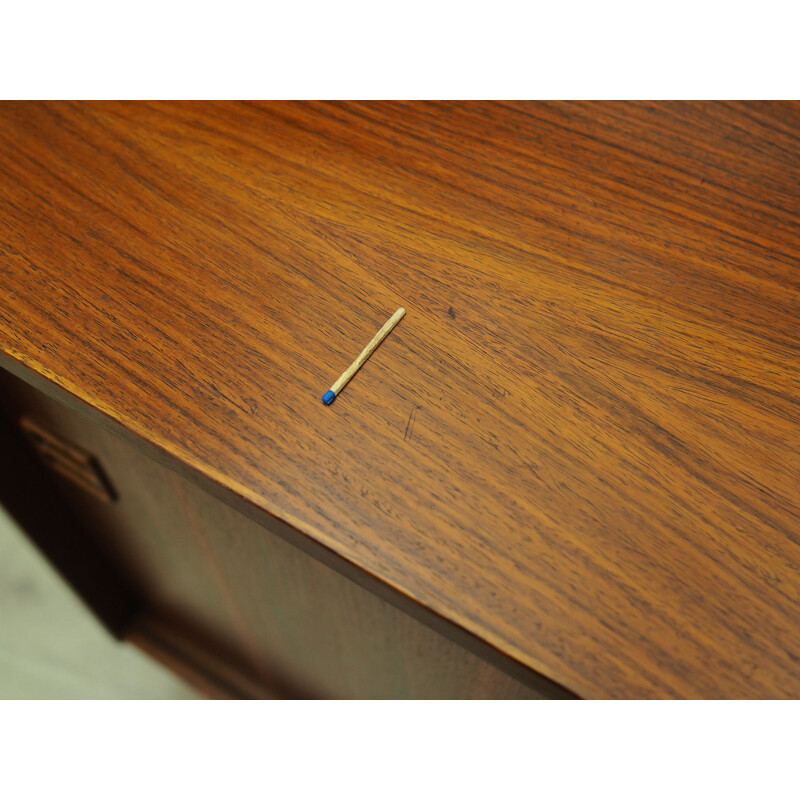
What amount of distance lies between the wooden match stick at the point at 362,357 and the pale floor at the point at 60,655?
890mm

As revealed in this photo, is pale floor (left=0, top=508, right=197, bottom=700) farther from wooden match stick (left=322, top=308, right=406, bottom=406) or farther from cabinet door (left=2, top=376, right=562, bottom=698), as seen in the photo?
wooden match stick (left=322, top=308, right=406, bottom=406)

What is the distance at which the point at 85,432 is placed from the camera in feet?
2.54

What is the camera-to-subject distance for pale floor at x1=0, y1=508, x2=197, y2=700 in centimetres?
124

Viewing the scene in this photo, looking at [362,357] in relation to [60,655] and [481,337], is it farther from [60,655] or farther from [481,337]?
[60,655]

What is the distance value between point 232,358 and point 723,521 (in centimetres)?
36

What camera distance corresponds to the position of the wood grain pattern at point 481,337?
457mm

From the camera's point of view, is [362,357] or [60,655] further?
[60,655]

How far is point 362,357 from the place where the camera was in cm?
54

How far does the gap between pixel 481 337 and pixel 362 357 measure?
0.09 meters

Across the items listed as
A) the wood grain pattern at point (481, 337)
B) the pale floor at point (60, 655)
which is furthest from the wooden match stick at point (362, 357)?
the pale floor at point (60, 655)

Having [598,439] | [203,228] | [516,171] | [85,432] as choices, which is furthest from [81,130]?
[598,439]

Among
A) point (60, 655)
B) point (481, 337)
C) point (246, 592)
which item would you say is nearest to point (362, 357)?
point (481, 337)

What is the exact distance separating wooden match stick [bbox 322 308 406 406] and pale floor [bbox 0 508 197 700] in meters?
0.89

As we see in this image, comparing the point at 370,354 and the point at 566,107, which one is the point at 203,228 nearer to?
the point at 370,354
